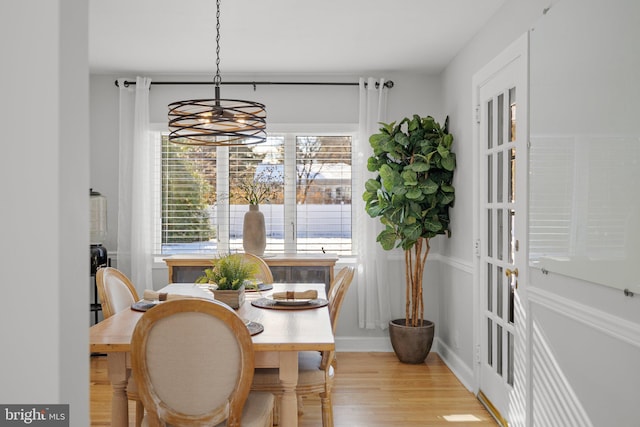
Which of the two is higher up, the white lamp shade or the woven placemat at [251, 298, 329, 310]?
the white lamp shade

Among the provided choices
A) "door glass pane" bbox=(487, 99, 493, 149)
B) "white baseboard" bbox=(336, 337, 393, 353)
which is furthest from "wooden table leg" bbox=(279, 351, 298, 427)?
"white baseboard" bbox=(336, 337, 393, 353)

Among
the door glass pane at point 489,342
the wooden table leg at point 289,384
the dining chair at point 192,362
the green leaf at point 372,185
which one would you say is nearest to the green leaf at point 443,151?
the green leaf at point 372,185

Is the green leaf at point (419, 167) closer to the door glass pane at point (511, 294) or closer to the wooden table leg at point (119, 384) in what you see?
the door glass pane at point (511, 294)

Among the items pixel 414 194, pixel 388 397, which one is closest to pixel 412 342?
pixel 388 397

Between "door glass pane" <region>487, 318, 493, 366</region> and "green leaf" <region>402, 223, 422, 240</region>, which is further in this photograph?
"green leaf" <region>402, 223, 422, 240</region>

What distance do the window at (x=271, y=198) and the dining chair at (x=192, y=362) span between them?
329 cm

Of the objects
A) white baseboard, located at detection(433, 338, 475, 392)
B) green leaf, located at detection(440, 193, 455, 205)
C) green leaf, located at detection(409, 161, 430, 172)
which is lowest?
white baseboard, located at detection(433, 338, 475, 392)

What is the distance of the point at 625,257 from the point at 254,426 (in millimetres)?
1582

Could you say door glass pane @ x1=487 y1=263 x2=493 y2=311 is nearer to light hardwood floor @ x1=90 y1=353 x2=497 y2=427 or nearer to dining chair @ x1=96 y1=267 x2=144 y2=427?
light hardwood floor @ x1=90 y1=353 x2=497 y2=427

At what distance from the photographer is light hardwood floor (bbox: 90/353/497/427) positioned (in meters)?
3.53

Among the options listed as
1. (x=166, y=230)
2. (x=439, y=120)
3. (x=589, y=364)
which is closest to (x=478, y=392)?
(x=589, y=364)

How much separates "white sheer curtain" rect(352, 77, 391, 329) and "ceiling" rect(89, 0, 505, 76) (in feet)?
0.95

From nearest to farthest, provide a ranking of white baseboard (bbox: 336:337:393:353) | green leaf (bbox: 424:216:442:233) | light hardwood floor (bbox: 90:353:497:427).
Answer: light hardwood floor (bbox: 90:353:497:427), green leaf (bbox: 424:216:442:233), white baseboard (bbox: 336:337:393:353)

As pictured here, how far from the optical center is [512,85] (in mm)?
3328
